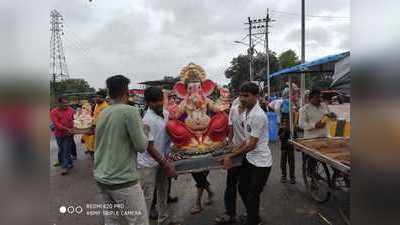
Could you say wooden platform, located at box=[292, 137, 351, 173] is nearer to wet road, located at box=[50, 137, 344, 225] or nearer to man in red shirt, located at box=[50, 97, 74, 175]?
wet road, located at box=[50, 137, 344, 225]

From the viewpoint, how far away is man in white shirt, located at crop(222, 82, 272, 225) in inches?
111

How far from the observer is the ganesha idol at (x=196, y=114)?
335 centimetres

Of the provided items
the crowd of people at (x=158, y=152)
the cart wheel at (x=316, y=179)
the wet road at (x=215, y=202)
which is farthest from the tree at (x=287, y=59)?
the cart wheel at (x=316, y=179)

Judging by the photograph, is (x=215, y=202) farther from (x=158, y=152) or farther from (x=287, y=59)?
(x=287, y=59)

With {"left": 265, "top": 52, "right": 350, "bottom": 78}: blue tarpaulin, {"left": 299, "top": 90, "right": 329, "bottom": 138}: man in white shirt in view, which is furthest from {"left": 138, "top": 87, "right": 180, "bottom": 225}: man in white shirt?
{"left": 265, "top": 52, "right": 350, "bottom": 78}: blue tarpaulin

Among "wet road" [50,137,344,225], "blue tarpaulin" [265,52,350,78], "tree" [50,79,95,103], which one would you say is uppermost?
"blue tarpaulin" [265,52,350,78]

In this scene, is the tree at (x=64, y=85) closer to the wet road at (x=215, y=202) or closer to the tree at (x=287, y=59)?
the wet road at (x=215, y=202)

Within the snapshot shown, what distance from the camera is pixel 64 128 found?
5.59 metres

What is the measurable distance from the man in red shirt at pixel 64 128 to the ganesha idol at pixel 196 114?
9.34ft

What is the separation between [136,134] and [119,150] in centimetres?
16

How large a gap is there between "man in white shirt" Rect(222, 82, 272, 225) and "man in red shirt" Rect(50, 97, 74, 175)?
3.70 m

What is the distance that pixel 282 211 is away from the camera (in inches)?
146
